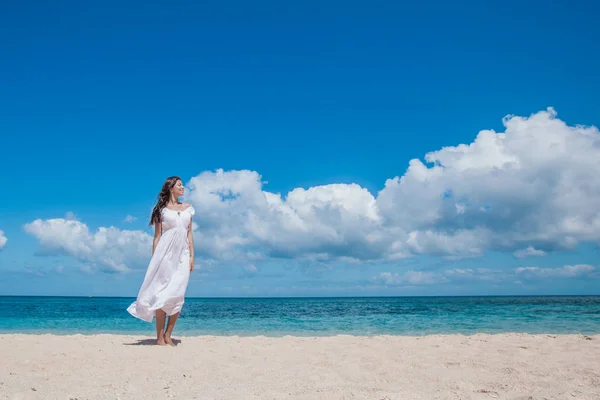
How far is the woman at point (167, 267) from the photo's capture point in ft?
22.9

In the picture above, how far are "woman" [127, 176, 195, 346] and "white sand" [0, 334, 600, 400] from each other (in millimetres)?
571

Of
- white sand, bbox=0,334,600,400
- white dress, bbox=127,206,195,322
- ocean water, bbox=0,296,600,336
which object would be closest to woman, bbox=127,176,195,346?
white dress, bbox=127,206,195,322

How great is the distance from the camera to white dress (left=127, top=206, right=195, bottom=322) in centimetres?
696

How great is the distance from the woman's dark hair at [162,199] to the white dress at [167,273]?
11cm

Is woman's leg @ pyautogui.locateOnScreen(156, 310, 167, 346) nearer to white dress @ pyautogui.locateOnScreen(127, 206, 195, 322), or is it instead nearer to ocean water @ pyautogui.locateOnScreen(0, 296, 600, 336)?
white dress @ pyautogui.locateOnScreen(127, 206, 195, 322)

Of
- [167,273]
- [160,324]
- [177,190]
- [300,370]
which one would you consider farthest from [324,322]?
[300,370]

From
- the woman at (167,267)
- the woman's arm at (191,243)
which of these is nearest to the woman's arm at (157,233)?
the woman at (167,267)

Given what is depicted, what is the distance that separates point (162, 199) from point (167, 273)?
1.25 m

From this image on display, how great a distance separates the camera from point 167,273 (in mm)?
7020

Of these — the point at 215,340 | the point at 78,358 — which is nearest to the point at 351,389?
the point at 78,358

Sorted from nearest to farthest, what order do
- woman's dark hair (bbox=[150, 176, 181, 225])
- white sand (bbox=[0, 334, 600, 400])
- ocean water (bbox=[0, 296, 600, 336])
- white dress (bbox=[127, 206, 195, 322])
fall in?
white sand (bbox=[0, 334, 600, 400]), white dress (bbox=[127, 206, 195, 322]), woman's dark hair (bbox=[150, 176, 181, 225]), ocean water (bbox=[0, 296, 600, 336])

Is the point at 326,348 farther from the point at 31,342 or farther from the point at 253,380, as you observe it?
the point at 31,342

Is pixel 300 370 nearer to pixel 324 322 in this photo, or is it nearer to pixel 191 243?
pixel 191 243

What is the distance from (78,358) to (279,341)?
348 centimetres
